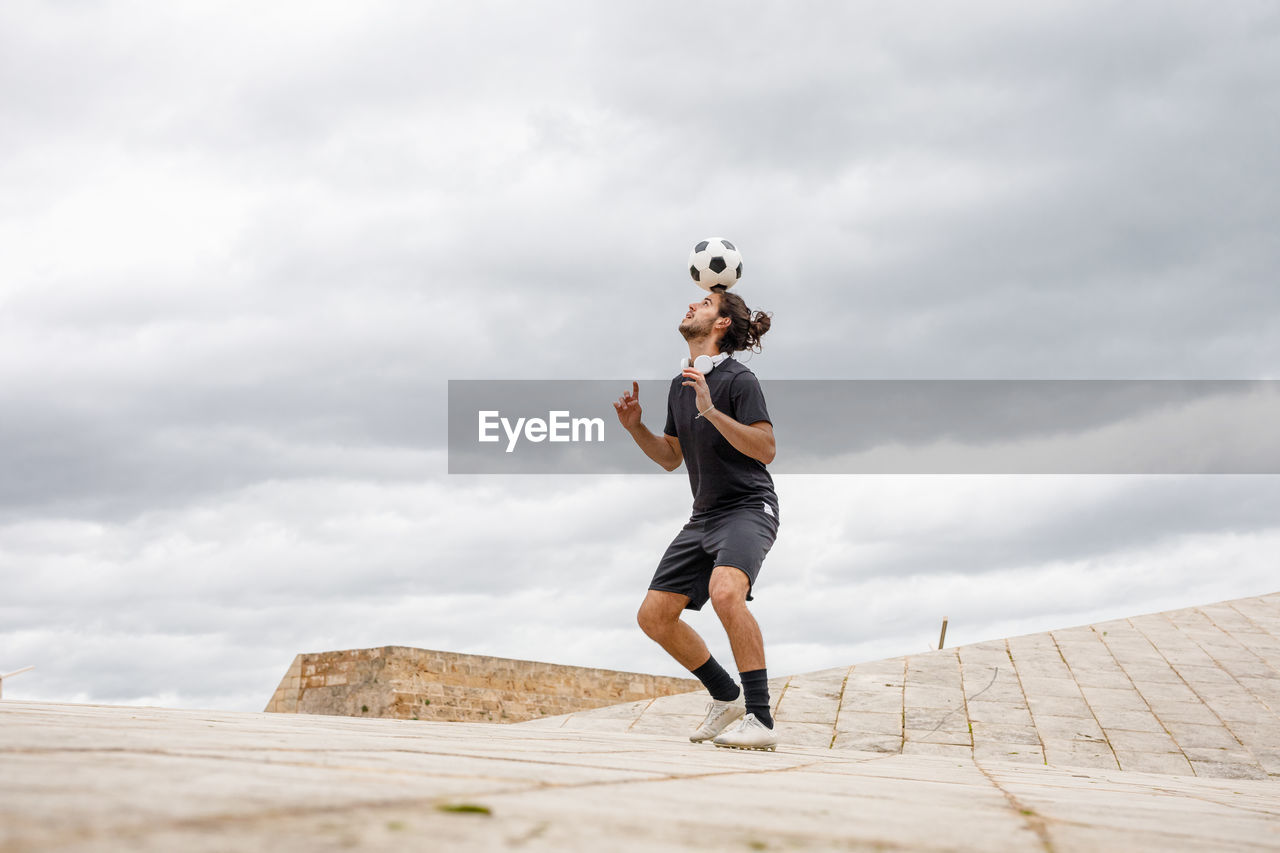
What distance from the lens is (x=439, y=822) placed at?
47.7 inches

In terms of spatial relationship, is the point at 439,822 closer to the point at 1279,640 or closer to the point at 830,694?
the point at 830,694

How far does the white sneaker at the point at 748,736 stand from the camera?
14.4 ft

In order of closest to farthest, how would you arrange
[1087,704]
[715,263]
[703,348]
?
[703,348], [715,263], [1087,704]

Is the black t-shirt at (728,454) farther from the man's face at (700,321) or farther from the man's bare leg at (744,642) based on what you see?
the man's bare leg at (744,642)

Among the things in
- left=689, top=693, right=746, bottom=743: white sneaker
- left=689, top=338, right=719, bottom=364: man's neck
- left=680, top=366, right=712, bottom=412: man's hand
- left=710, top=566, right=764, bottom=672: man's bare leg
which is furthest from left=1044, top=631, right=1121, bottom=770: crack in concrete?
left=680, top=366, right=712, bottom=412: man's hand

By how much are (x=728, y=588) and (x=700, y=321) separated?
4.89 ft

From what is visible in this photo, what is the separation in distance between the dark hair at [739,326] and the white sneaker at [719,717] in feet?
5.86

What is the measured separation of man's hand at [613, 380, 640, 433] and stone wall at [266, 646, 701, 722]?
24.6ft

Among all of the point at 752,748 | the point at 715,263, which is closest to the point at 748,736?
the point at 752,748

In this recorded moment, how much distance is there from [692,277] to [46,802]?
16.3 ft

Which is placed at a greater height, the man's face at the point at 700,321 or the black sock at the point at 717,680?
the man's face at the point at 700,321

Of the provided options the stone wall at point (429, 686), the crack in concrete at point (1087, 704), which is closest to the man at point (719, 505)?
the crack in concrete at point (1087, 704)

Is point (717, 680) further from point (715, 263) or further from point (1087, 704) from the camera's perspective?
point (1087, 704)

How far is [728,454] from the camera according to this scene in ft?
16.3
